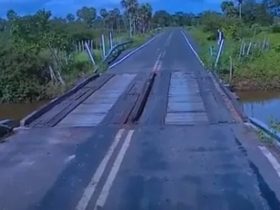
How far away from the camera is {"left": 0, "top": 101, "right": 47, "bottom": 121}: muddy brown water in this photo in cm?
3020

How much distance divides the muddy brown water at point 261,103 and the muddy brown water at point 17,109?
10639mm

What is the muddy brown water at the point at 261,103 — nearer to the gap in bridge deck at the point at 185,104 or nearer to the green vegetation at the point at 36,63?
the gap in bridge deck at the point at 185,104

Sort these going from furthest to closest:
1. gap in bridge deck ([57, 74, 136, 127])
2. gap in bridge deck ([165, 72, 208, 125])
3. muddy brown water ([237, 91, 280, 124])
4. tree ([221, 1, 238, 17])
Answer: tree ([221, 1, 238, 17]) < muddy brown water ([237, 91, 280, 124]) < gap in bridge deck ([57, 74, 136, 127]) < gap in bridge deck ([165, 72, 208, 125])

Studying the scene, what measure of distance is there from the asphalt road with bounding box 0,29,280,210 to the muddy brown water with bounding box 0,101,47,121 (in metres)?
15.1

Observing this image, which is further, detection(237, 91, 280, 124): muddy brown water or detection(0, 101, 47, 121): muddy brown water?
detection(0, 101, 47, 121): muddy brown water

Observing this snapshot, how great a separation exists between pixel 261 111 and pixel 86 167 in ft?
57.2

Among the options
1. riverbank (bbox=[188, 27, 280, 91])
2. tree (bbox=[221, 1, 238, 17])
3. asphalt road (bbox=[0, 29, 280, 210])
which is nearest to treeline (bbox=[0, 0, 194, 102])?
riverbank (bbox=[188, 27, 280, 91])

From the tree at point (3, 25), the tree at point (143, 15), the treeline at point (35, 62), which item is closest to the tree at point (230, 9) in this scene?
the tree at point (143, 15)

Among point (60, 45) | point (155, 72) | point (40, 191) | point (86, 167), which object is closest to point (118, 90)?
point (155, 72)

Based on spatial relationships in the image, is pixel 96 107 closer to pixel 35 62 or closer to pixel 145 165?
pixel 145 165

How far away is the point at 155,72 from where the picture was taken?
28.2 m

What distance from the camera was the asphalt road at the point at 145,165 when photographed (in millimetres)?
7781

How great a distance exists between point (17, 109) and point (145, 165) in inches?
926

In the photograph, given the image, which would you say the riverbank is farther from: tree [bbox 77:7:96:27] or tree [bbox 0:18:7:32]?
tree [bbox 77:7:96:27]
